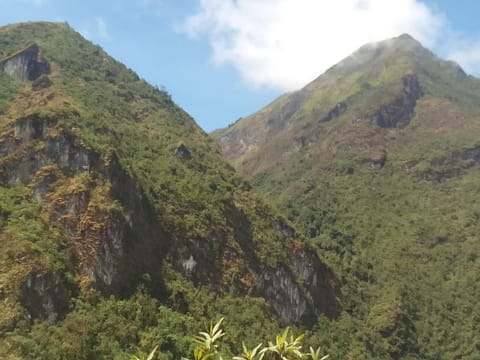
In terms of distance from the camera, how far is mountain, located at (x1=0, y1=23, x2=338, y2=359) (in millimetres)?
39625

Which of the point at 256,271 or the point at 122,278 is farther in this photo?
the point at 256,271

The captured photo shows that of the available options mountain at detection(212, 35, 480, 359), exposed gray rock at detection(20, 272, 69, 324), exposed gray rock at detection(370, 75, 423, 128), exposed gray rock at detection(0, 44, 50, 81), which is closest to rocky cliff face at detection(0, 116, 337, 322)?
exposed gray rock at detection(20, 272, 69, 324)

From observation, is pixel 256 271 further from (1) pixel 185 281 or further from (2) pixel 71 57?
(2) pixel 71 57

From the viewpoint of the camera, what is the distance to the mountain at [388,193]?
8425 cm

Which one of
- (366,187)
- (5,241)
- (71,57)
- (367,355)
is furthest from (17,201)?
(366,187)

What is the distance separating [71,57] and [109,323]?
66260 mm

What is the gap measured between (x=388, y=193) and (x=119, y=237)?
84.6 meters

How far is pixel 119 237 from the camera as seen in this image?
4888 cm

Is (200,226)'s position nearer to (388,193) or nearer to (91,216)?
(91,216)

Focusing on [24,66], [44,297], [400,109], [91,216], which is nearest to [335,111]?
[400,109]

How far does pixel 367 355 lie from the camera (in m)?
71.0

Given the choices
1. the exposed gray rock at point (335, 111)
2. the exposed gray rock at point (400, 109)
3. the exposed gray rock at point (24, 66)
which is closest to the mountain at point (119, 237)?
the exposed gray rock at point (24, 66)

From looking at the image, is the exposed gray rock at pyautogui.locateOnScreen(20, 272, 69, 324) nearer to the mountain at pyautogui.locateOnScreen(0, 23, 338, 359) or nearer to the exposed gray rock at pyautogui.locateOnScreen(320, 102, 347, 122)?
the mountain at pyautogui.locateOnScreen(0, 23, 338, 359)

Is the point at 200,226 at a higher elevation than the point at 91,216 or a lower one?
lower
